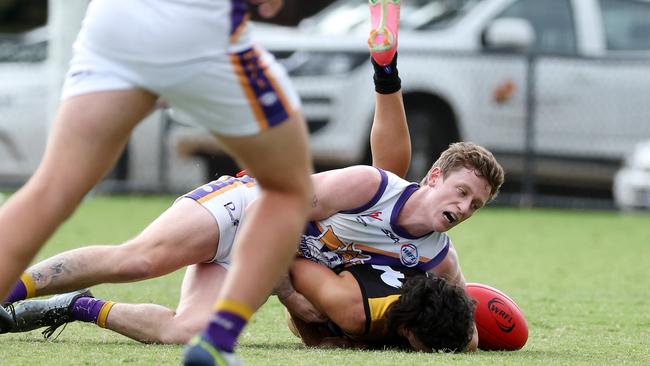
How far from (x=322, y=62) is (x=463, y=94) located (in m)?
1.52

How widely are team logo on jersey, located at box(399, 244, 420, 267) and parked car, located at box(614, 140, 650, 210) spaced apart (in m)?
7.78

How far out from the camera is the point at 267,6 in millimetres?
3293

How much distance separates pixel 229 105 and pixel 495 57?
9806mm

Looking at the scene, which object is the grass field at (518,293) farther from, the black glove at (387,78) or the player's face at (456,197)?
the black glove at (387,78)

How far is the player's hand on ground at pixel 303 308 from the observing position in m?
4.89

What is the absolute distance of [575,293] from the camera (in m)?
7.07

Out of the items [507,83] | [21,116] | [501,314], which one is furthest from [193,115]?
[507,83]

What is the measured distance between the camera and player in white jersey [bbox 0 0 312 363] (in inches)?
126

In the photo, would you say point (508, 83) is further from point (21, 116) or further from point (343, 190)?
point (343, 190)

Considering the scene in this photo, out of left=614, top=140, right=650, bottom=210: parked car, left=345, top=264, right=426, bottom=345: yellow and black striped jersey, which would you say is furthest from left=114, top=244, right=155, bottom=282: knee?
left=614, top=140, right=650, bottom=210: parked car

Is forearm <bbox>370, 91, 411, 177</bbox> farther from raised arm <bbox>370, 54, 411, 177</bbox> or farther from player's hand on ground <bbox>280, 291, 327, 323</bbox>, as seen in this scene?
player's hand on ground <bbox>280, 291, 327, 323</bbox>

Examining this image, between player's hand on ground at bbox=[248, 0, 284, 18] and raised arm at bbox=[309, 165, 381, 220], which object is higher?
player's hand on ground at bbox=[248, 0, 284, 18]

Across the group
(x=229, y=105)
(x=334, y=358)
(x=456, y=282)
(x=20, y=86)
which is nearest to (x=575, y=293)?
(x=456, y=282)

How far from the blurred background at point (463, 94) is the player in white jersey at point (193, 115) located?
28.7 feet
